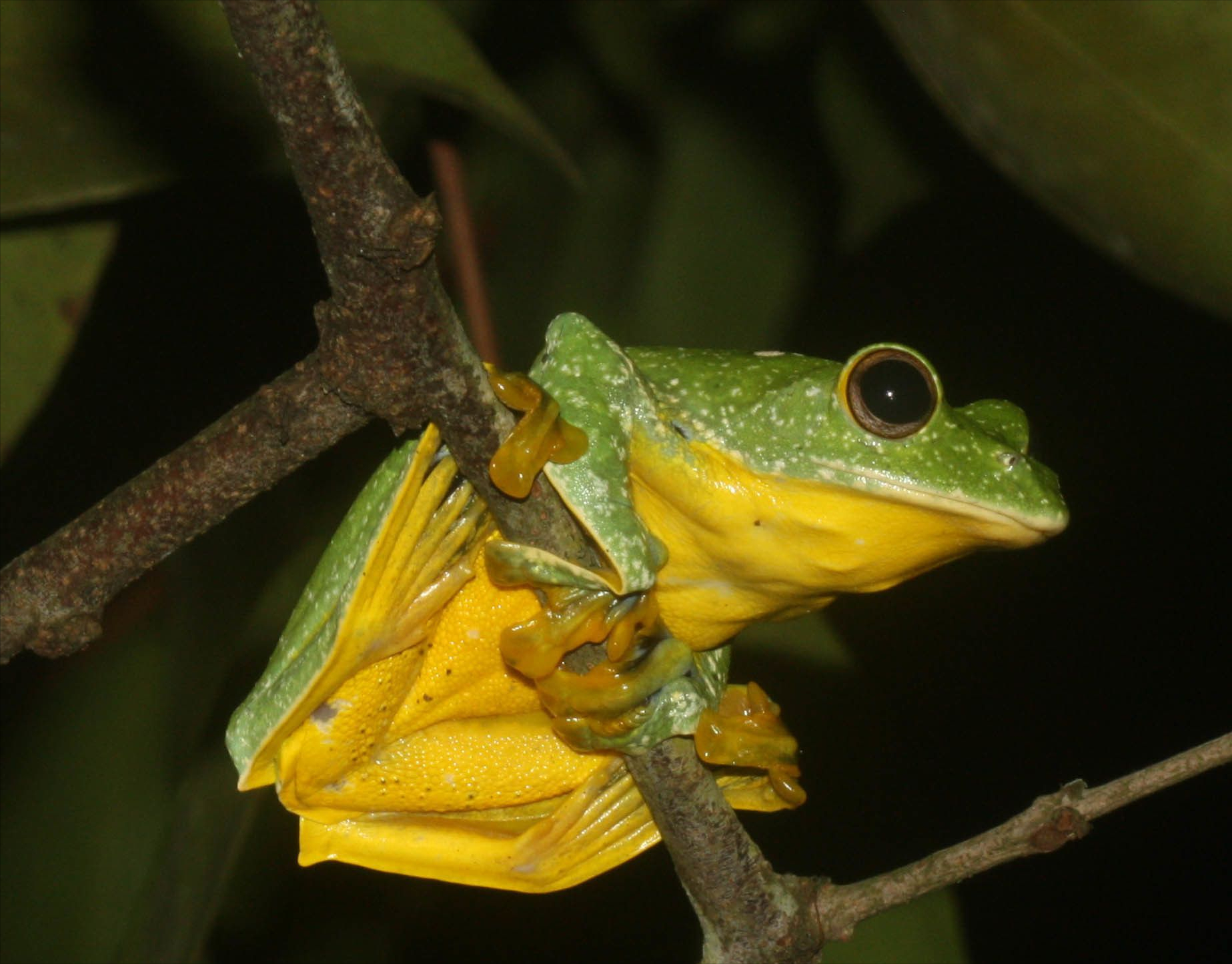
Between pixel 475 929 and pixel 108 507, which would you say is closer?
pixel 108 507

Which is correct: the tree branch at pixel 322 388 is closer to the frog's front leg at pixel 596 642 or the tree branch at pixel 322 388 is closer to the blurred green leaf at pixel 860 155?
the frog's front leg at pixel 596 642

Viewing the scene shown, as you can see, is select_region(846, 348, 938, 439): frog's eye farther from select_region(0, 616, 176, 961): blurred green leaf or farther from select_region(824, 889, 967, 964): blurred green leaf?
select_region(0, 616, 176, 961): blurred green leaf

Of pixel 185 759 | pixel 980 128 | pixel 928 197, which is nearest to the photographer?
pixel 980 128

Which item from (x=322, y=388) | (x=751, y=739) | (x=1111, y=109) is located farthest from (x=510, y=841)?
(x=1111, y=109)

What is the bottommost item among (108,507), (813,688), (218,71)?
(813,688)

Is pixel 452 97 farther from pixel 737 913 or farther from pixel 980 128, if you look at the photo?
pixel 737 913

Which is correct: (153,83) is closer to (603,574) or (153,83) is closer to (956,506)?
(603,574)

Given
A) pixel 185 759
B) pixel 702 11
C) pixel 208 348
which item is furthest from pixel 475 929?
pixel 702 11
